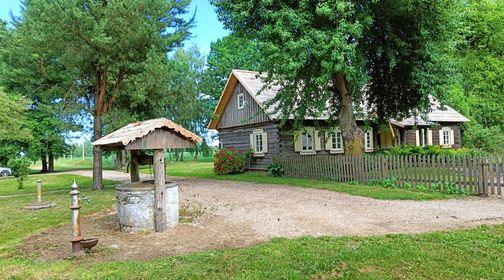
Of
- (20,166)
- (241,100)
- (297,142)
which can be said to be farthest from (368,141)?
(20,166)

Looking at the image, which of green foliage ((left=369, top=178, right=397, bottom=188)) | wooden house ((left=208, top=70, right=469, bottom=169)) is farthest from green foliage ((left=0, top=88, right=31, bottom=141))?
green foliage ((left=369, top=178, right=397, bottom=188))

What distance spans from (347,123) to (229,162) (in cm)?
813

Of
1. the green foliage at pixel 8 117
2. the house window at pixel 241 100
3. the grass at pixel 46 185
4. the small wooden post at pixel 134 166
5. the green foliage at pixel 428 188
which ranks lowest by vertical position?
the grass at pixel 46 185

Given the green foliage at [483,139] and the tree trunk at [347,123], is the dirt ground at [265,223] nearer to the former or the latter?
the tree trunk at [347,123]

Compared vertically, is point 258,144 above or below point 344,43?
below

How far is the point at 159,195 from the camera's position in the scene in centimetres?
708

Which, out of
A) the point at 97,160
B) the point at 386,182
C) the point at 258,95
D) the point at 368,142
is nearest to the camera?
the point at 386,182

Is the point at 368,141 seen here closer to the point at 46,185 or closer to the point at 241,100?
the point at 241,100

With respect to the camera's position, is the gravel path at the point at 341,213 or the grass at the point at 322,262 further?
the gravel path at the point at 341,213

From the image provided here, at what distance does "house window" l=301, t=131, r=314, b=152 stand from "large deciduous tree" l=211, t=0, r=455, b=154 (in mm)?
3840

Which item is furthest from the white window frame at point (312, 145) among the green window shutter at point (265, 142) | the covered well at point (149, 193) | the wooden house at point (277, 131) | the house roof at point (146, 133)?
the covered well at point (149, 193)

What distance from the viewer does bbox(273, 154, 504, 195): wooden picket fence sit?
396 inches

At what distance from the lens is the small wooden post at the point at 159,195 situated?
7012 mm

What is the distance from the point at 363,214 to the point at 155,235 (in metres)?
4.67
